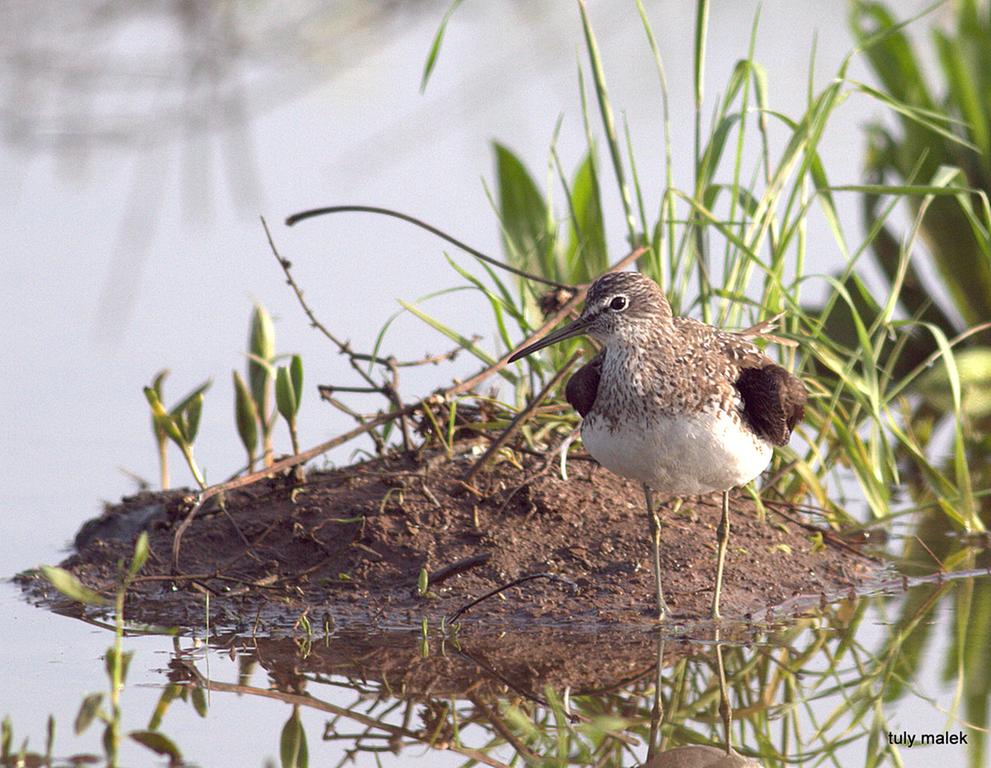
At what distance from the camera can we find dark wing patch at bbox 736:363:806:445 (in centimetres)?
545

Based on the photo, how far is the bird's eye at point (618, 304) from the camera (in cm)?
569

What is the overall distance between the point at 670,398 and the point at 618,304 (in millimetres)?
548

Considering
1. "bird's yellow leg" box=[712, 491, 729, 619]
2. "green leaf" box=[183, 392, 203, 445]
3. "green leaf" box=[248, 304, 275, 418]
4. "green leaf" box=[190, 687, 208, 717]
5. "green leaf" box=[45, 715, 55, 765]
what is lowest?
"green leaf" box=[45, 715, 55, 765]

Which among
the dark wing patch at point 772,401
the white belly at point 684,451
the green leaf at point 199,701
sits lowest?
the green leaf at point 199,701

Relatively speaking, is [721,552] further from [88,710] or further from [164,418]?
[88,710]

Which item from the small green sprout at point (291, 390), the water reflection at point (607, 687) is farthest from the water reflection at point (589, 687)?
the small green sprout at point (291, 390)

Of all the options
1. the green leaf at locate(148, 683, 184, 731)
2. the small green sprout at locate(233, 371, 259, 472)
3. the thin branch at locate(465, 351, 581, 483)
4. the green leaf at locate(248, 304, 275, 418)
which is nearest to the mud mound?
the thin branch at locate(465, 351, 581, 483)

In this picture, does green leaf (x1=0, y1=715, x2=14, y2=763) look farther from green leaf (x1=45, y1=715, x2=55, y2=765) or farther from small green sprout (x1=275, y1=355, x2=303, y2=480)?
small green sprout (x1=275, y1=355, x2=303, y2=480)

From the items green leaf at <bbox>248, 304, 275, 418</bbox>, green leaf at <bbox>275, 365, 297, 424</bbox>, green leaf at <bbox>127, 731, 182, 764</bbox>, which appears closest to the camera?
green leaf at <bbox>127, 731, 182, 764</bbox>

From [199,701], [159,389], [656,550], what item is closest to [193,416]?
[159,389]

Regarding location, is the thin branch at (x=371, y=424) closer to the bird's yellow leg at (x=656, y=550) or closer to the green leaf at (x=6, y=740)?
the bird's yellow leg at (x=656, y=550)

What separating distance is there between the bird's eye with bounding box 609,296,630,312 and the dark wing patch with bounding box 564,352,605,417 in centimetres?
19

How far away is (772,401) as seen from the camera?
17.8 ft

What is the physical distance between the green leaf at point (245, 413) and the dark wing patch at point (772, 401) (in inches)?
91.1
